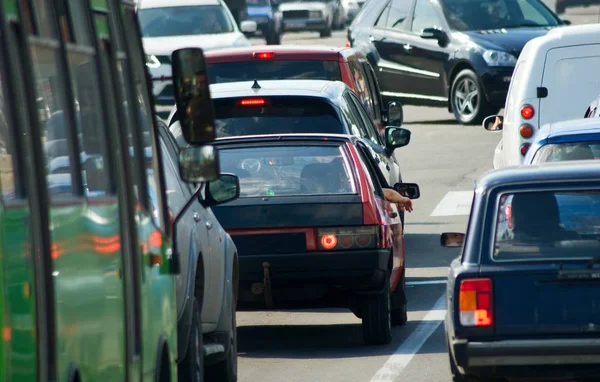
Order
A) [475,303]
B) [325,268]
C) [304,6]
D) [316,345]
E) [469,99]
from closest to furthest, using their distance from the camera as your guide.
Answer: [475,303] < [325,268] < [316,345] < [469,99] < [304,6]

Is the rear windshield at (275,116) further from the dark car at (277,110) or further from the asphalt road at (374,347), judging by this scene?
the asphalt road at (374,347)

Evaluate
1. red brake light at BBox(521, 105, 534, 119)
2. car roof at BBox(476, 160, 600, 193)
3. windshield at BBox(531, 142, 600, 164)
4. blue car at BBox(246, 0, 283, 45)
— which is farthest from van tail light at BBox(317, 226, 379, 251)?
blue car at BBox(246, 0, 283, 45)

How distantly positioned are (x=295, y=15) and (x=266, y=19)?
888 cm

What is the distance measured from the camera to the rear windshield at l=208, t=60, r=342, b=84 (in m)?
14.4

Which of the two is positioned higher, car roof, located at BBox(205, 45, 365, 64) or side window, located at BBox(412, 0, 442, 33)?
car roof, located at BBox(205, 45, 365, 64)

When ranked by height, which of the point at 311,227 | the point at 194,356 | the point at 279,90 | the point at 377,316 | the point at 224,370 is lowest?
the point at 377,316

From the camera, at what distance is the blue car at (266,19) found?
150 feet

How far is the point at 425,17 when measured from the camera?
25.7 meters

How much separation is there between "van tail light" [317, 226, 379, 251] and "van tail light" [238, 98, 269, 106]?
191 centimetres

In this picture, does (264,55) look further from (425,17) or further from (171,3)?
(171,3)

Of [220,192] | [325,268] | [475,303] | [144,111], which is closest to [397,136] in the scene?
[325,268]

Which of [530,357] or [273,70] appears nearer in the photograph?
[530,357]

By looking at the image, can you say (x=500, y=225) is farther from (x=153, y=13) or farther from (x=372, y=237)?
(x=153, y=13)

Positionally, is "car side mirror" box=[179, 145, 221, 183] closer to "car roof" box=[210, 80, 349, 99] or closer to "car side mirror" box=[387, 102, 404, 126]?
"car roof" box=[210, 80, 349, 99]
